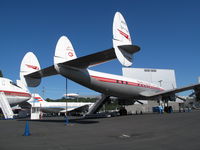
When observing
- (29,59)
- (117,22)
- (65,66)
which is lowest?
(65,66)

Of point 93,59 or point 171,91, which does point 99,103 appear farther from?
point 93,59

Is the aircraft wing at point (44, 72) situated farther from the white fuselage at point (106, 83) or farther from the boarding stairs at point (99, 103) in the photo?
the boarding stairs at point (99, 103)

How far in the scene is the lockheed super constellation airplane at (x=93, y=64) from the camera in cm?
1166

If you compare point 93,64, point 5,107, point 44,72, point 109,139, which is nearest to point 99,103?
point 5,107

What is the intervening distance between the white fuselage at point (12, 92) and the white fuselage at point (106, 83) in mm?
14619

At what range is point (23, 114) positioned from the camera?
38.5 m

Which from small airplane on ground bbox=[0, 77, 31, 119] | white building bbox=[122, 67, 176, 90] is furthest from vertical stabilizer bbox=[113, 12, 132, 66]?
white building bbox=[122, 67, 176, 90]

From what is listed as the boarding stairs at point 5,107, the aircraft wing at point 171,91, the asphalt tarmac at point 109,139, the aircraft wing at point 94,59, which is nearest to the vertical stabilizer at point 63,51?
the aircraft wing at point 94,59

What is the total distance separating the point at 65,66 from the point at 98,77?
14.4 feet

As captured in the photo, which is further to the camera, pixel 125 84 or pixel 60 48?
pixel 125 84

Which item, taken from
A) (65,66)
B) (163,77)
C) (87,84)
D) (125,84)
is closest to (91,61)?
(65,66)

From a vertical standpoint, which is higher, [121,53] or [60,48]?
[60,48]

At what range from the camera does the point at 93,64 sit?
1369 cm

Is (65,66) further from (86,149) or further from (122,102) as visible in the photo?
(122,102)
